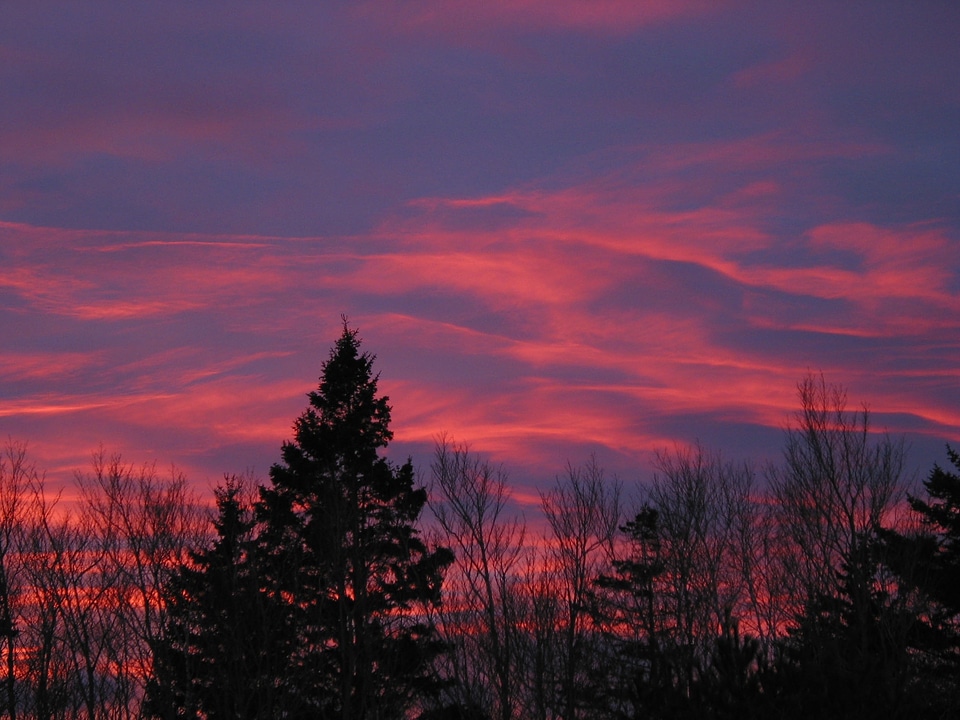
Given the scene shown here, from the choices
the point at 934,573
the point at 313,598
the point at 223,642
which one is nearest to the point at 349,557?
the point at 313,598

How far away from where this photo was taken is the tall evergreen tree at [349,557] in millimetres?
29750

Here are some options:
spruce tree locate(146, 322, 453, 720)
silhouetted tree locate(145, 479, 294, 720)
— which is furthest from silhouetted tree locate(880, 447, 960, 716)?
silhouetted tree locate(145, 479, 294, 720)

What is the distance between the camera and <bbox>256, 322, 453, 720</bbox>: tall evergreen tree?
29750 mm

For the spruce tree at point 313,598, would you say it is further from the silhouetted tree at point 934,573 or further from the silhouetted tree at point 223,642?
the silhouetted tree at point 934,573

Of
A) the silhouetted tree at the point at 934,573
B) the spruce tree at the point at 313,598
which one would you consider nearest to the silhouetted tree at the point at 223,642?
the spruce tree at the point at 313,598

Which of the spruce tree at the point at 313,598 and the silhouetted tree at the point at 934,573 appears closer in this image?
the spruce tree at the point at 313,598

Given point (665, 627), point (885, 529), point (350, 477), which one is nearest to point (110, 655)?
point (350, 477)

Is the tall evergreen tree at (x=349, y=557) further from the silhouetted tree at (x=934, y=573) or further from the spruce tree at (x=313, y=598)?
the silhouetted tree at (x=934, y=573)

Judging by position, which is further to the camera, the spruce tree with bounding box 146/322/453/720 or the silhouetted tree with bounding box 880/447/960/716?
the silhouetted tree with bounding box 880/447/960/716

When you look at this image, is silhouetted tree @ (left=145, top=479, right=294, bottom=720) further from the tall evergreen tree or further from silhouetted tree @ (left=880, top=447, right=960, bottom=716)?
silhouetted tree @ (left=880, top=447, right=960, bottom=716)

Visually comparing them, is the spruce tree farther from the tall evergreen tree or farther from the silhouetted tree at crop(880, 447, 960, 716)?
the silhouetted tree at crop(880, 447, 960, 716)

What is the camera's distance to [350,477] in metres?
33.7

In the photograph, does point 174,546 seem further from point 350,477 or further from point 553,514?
point 553,514

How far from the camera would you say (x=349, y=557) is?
3164 cm
